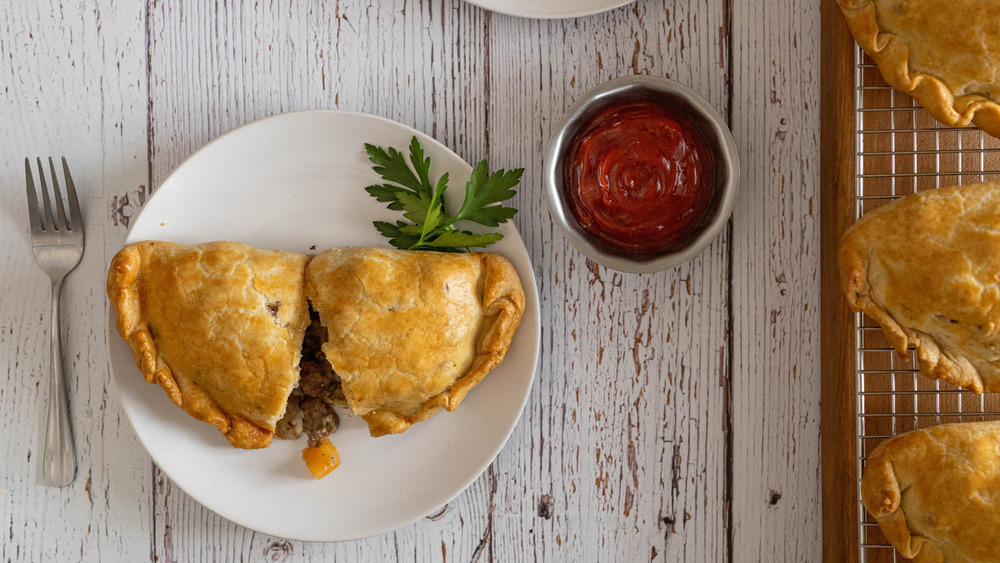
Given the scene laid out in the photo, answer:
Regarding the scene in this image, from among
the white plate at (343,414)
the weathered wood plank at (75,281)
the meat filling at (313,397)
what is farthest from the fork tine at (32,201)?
the meat filling at (313,397)

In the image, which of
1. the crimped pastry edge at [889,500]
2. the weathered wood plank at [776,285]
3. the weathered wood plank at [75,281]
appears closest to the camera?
the crimped pastry edge at [889,500]

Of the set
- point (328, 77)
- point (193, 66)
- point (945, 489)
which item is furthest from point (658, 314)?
point (193, 66)

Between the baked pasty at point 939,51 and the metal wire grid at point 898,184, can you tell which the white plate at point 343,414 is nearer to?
the metal wire grid at point 898,184

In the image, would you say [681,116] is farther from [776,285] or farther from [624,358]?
[624,358]

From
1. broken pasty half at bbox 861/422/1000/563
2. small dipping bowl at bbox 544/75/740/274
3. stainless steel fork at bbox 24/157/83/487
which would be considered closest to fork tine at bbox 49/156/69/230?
stainless steel fork at bbox 24/157/83/487

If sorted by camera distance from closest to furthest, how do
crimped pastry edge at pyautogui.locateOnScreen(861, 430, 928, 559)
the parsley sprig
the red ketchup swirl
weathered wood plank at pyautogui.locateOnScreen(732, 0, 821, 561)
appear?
crimped pastry edge at pyautogui.locateOnScreen(861, 430, 928, 559) → the red ketchup swirl → the parsley sprig → weathered wood plank at pyautogui.locateOnScreen(732, 0, 821, 561)

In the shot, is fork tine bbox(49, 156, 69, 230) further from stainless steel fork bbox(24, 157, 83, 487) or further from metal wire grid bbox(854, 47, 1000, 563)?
metal wire grid bbox(854, 47, 1000, 563)
